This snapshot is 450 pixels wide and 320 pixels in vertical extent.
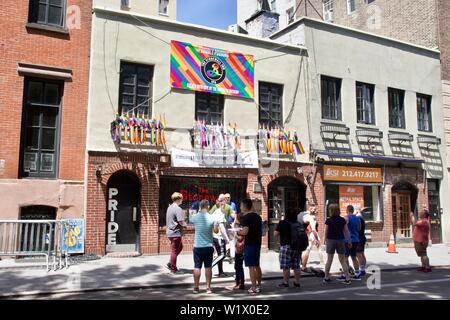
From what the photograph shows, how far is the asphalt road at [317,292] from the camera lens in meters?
7.89

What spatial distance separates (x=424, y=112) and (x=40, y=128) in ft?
53.2

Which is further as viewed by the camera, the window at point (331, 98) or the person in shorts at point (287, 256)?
the window at point (331, 98)

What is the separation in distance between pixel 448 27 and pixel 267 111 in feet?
35.3

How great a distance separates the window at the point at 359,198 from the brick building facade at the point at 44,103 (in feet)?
30.4

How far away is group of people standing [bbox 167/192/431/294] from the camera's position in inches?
327

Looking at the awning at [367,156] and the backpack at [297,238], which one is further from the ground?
the awning at [367,156]

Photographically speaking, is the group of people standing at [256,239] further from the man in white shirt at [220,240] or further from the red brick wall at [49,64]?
the red brick wall at [49,64]

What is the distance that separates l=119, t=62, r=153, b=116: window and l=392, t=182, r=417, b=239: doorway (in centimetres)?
1088

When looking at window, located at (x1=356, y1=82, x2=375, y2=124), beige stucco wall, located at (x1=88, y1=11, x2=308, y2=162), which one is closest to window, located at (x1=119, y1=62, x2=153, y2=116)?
beige stucco wall, located at (x1=88, y1=11, x2=308, y2=162)

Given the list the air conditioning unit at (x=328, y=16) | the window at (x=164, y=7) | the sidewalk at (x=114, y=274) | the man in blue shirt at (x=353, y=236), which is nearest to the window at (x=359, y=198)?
the sidewalk at (x=114, y=274)

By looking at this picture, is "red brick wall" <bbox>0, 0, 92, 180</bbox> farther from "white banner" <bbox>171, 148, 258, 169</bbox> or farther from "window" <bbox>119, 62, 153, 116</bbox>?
"white banner" <bbox>171, 148, 258, 169</bbox>

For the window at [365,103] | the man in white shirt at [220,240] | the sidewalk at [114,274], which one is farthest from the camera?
the window at [365,103]
